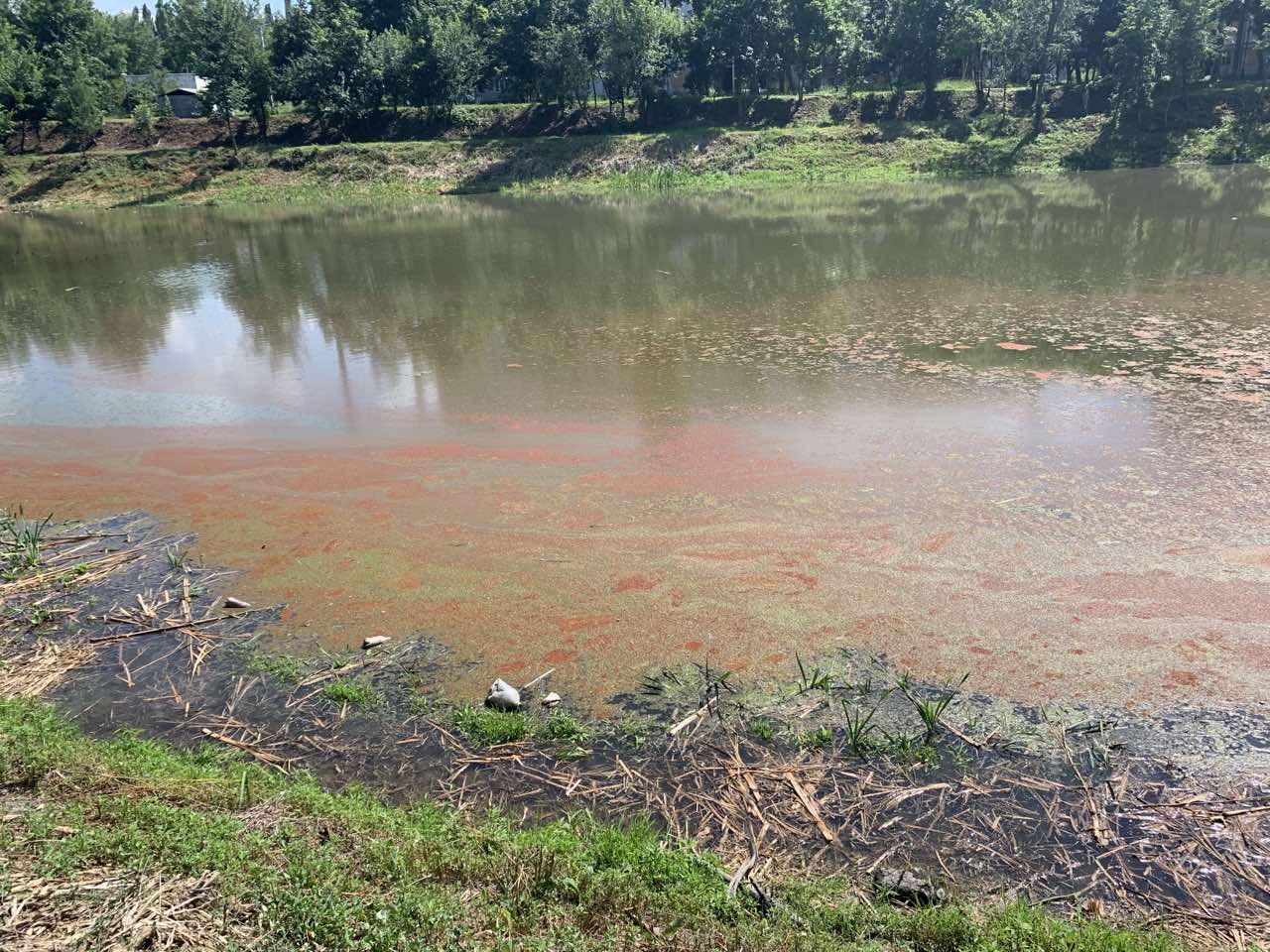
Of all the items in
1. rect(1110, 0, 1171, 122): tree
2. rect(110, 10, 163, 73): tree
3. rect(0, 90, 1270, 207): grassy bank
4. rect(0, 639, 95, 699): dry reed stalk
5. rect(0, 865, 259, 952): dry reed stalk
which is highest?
rect(110, 10, 163, 73): tree

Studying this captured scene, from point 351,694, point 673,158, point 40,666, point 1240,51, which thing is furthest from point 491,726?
point 1240,51

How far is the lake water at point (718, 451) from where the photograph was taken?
5.16 m

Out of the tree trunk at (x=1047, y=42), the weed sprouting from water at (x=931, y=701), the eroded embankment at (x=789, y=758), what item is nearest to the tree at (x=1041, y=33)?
the tree trunk at (x=1047, y=42)

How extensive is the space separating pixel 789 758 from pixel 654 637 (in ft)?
4.06

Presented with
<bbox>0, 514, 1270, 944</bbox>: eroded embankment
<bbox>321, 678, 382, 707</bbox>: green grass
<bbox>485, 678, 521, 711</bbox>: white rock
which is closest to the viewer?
<bbox>0, 514, 1270, 944</bbox>: eroded embankment

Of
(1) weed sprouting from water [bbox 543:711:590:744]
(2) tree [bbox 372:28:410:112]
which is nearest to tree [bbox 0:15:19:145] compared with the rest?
(2) tree [bbox 372:28:410:112]

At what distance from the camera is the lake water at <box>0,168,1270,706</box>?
5160 millimetres

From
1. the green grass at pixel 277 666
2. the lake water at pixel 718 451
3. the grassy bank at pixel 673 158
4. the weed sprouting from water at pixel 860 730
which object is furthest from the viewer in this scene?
the grassy bank at pixel 673 158

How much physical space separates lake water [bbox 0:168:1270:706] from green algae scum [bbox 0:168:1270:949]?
5cm

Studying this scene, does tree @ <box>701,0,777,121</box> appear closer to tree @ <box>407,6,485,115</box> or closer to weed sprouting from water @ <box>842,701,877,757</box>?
tree @ <box>407,6,485,115</box>

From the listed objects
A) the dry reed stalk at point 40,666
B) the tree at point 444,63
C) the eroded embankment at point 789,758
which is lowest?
the eroded embankment at point 789,758

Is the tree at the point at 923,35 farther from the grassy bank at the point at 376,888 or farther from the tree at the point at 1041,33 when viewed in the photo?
the grassy bank at the point at 376,888

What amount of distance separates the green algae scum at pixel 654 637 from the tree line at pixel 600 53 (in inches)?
1279

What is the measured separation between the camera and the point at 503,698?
4.52 meters
